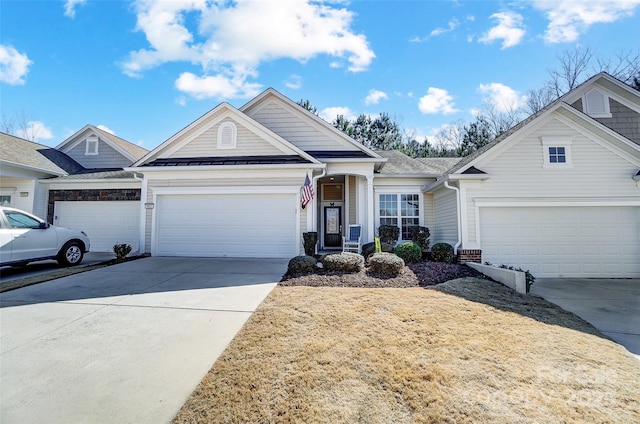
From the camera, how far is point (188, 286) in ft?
20.4

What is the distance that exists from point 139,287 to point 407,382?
5.79 metres

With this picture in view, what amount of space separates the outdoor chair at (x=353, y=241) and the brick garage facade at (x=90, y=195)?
Result: 846 centimetres

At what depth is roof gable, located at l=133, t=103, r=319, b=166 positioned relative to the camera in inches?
415

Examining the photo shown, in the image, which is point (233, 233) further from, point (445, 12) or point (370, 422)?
point (445, 12)

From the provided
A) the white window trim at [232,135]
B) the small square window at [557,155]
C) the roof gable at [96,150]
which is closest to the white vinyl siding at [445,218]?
the small square window at [557,155]

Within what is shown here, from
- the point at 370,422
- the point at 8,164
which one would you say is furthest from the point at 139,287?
the point at 8,164

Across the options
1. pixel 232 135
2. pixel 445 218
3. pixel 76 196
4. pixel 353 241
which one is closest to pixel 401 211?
pixel 445 218

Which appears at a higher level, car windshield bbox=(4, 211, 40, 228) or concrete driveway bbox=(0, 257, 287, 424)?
car windshield bbox=(4, 211, 40, 228)

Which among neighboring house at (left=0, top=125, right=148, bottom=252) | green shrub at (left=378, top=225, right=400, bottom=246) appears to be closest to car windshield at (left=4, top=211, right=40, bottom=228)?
neighboring house at (left=0, top=125, right=148, bottom=252)

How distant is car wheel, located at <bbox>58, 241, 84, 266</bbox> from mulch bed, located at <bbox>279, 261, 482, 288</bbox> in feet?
21.8

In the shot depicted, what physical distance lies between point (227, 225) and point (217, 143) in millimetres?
3158

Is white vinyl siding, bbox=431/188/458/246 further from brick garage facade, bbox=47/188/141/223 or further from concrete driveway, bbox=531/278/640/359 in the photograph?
brick garage facade, bbox=47/188/141/223

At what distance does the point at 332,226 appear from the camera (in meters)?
13.5

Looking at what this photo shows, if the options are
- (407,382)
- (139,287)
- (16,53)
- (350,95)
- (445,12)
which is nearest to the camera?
(407,382)
